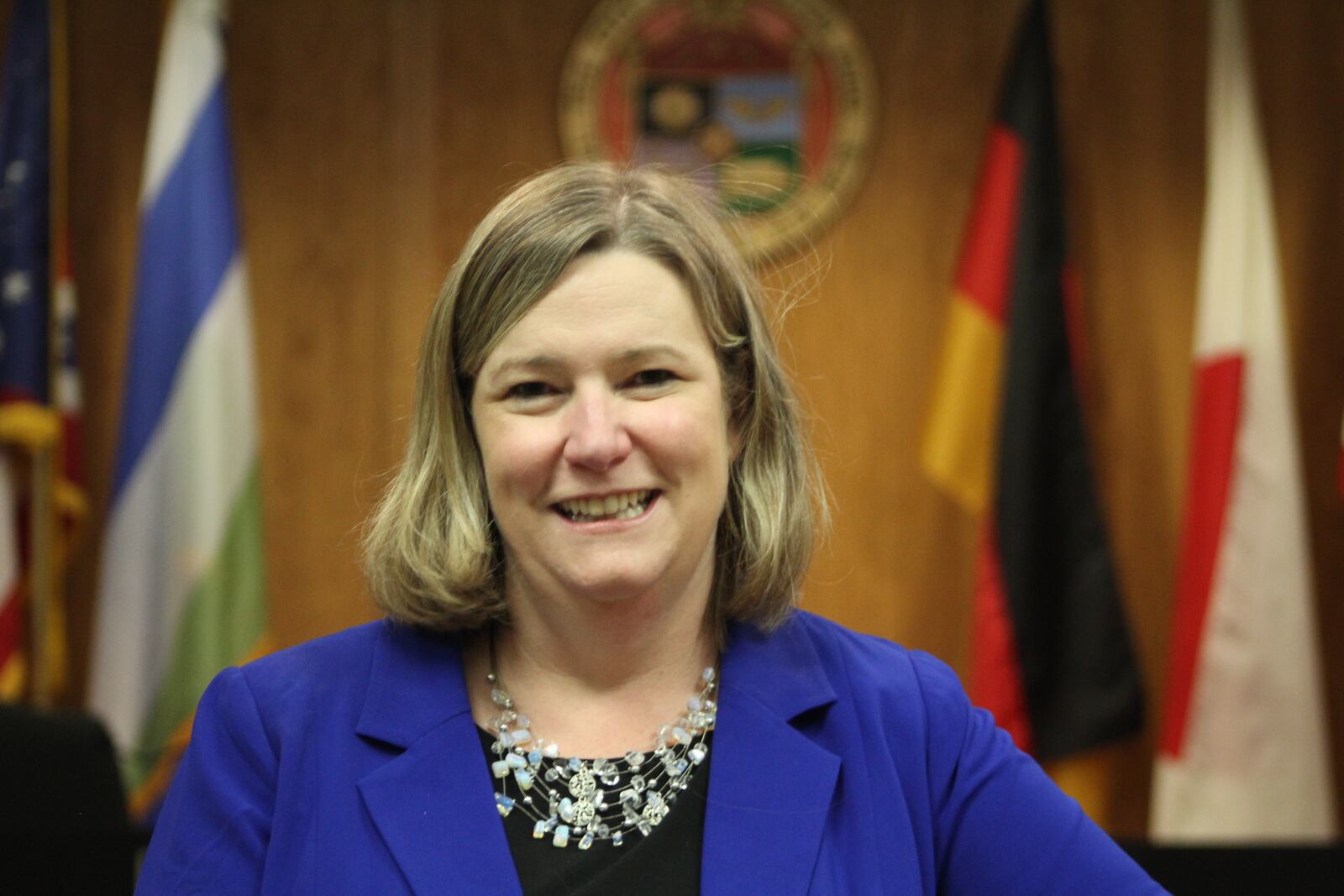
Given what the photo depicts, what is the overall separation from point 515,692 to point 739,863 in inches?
13.1

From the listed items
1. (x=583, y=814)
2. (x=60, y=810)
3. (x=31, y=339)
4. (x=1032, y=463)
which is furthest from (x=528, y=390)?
(x=31, y=339)

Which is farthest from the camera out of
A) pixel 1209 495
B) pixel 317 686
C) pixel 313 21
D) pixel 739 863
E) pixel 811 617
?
pixel 313 21

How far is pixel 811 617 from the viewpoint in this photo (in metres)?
1.80

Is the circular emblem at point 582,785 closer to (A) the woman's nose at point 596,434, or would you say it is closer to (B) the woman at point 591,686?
(B) the woman at point 591,686

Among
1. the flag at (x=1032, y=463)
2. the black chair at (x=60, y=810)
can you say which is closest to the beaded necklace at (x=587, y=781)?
the black chair at (x=60, y=810)

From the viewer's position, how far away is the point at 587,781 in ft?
5.16

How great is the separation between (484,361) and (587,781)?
47 centimetres

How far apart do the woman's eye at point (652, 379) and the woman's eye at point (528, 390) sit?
9 cm

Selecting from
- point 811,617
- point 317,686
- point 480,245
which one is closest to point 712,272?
point 480,245

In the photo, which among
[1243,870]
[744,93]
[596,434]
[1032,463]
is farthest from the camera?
[744,93]

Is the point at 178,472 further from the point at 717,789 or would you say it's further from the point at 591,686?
the point at 717,789

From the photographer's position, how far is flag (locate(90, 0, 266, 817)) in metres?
3.42

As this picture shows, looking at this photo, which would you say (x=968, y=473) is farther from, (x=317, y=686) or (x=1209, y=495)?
(x=317, y=686)

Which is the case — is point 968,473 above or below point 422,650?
below
